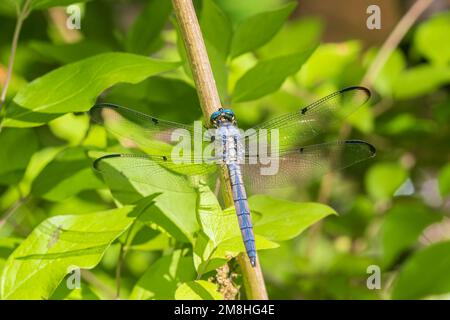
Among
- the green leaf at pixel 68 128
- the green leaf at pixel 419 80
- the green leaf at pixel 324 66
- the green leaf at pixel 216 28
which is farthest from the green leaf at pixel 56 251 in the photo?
the green leaf at pixel 419 80

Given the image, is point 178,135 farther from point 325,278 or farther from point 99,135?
point 325,278

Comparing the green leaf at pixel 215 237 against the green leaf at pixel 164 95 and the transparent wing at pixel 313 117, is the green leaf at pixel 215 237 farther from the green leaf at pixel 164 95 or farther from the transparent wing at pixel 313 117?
the green leaf at pixel 164 95

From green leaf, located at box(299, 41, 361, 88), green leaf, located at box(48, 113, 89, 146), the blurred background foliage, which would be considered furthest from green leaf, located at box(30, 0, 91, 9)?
green leaf, located at box(299, 41, 361, 88)

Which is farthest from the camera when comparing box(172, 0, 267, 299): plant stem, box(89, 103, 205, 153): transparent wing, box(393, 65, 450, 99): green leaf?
box(393, 65, 450, 99): green leaf

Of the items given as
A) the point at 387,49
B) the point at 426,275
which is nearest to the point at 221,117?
the point at 426,275

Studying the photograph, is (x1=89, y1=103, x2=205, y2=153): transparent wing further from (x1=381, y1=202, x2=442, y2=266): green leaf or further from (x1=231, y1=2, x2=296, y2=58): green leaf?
(x1=381, y1=202, x2=442, y2=266): green leaf

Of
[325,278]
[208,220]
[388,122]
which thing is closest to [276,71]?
[208,220]

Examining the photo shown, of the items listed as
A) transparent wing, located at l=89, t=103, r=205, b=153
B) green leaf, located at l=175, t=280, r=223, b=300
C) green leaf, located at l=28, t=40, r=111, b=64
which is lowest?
green leaf, located at l=175, t=280, r=223, b=300
